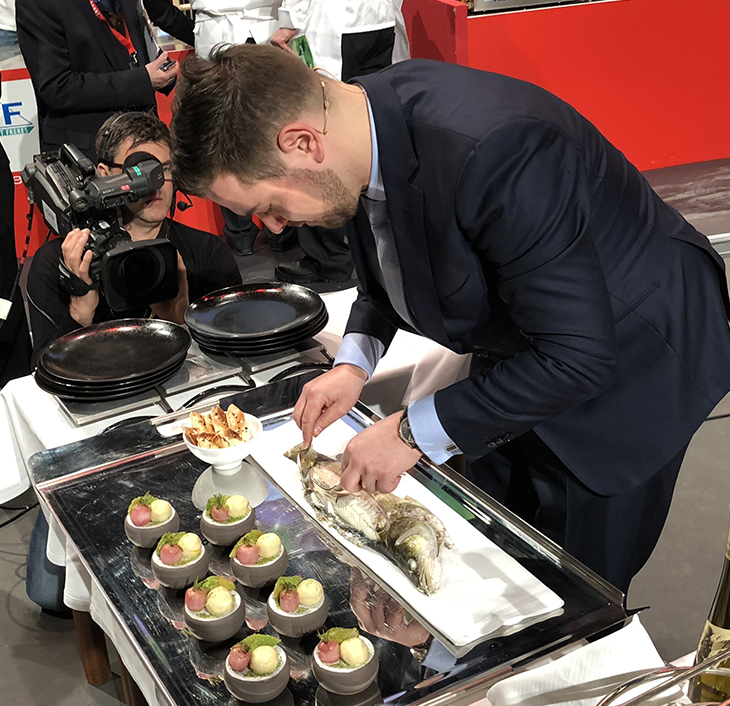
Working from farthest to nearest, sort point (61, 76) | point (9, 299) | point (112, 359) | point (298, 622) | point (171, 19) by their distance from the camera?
point (171, 19)
point (61, 76)
point (9, 299)
point (112, 359)
point (298, 622)

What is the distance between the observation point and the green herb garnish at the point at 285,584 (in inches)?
42.7

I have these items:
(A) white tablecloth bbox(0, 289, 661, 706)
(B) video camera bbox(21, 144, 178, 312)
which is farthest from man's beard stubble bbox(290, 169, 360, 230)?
(B) video camera bbox(21, 144, 178, 312)

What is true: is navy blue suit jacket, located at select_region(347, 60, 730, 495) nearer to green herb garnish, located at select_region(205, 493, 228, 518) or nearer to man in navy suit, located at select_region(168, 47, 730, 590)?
man in navy suit, located at select_region(168, 47, 730, 590)

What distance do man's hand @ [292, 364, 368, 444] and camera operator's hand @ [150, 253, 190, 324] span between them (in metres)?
0.82

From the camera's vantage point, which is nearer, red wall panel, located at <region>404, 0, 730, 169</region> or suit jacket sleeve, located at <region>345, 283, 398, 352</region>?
suit jacket sleeve, located at <region>345, 283, 398, 352</region>

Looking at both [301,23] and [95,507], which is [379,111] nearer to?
[95,507]

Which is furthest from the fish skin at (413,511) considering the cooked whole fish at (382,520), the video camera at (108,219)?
the video camera at (108,219)

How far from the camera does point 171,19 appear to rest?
3953 millimetres

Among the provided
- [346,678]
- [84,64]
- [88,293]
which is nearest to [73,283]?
[88,293]

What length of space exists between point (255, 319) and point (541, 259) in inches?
37.7

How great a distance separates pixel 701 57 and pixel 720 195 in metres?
0.75

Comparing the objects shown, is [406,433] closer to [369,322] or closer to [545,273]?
[545,273]

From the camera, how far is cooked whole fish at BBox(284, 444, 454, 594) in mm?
1126

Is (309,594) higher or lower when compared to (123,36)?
lower
